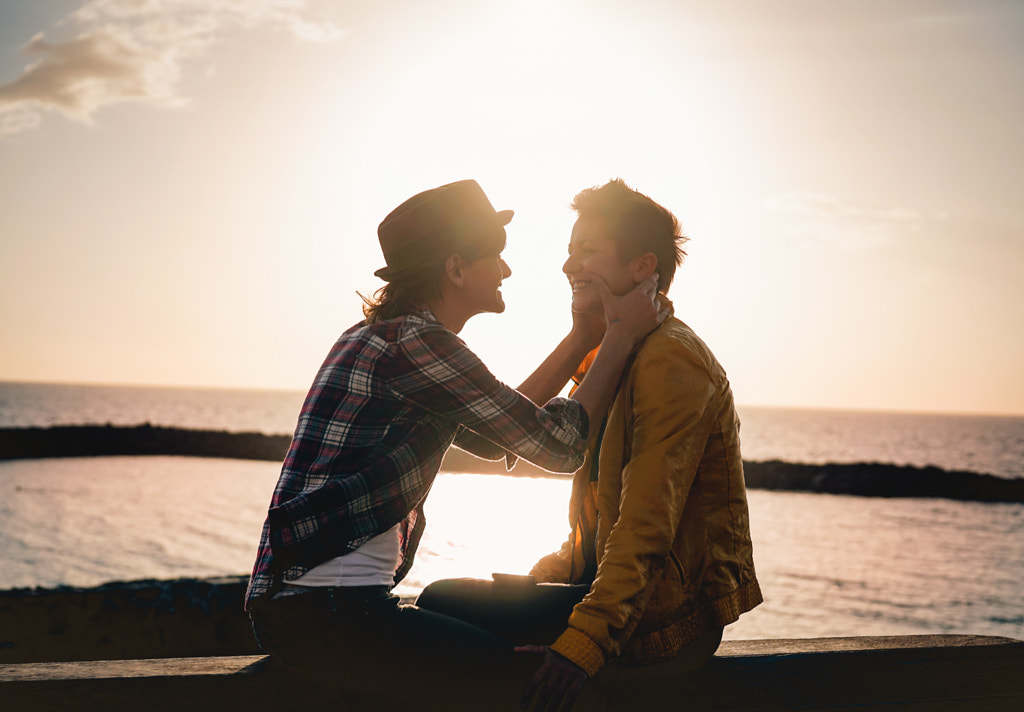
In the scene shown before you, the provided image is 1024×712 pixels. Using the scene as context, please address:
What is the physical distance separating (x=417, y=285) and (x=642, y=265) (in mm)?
707

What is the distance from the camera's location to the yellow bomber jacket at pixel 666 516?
1.64m

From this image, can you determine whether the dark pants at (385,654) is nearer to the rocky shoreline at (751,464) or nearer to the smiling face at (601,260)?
the smiling face at (601,260)

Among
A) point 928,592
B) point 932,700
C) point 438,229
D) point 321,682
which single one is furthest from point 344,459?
point 928,592

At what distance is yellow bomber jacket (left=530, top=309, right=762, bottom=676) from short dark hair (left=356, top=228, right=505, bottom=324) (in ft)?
1.96

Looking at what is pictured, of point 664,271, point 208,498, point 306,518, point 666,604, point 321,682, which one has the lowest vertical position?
point 208,498

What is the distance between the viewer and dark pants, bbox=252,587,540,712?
1.66 meters

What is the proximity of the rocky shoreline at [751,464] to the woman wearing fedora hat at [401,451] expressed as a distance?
32.3 metres

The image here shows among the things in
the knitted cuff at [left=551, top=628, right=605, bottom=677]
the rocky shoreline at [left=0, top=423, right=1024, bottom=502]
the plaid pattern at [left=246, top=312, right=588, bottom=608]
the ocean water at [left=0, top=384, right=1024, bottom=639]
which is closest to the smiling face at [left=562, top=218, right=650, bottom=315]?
the plaid pattern at [left=246, top=312, right=588, bottom=608]

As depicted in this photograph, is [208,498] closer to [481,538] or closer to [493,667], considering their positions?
[481,538]

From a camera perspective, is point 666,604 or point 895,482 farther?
point 895,482

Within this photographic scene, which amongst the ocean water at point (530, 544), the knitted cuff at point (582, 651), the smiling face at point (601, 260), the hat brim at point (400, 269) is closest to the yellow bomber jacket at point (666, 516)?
the knitted cuff at point (582, 651)

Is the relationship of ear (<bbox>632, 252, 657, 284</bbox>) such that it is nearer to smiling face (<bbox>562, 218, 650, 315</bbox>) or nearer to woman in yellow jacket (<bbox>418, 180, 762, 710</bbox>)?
smiling face (<bbox>562, 218, 650, 315</bbox>)

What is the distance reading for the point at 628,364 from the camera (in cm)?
210

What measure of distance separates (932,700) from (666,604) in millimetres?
767
